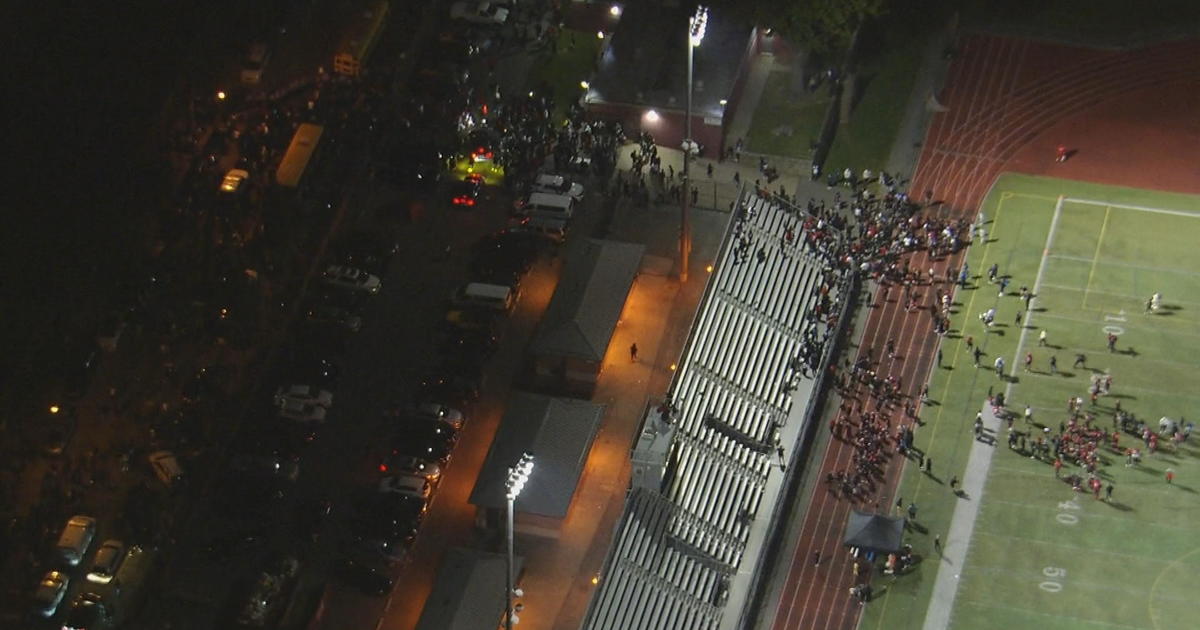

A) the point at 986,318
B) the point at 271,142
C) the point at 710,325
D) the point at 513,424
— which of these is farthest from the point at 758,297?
the point at 271,142

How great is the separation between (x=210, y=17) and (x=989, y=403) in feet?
116

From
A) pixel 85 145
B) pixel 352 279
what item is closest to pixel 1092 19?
pixel 352 279

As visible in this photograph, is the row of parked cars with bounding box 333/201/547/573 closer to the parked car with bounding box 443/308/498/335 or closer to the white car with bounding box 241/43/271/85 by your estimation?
the parked car with bounding box 443/308/498/335

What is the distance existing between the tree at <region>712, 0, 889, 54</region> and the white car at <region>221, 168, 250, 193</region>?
64.3 ft

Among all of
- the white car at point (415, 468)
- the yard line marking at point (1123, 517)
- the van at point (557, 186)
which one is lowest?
the white car at point (415, 468)

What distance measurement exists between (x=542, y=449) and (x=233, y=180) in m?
18.9

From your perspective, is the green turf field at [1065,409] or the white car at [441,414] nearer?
the green turf field at [1065,409]

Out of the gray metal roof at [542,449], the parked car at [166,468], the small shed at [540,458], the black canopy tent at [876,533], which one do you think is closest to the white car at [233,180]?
the parked car at [166,468]

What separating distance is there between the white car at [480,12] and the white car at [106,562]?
2735cm

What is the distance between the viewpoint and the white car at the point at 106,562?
5566cm

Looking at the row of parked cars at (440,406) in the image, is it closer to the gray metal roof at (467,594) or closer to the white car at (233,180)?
the gray metal roof at (467,594)

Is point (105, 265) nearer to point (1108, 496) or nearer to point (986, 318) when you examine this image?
point (986, 318)

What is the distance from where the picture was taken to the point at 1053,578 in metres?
56.2

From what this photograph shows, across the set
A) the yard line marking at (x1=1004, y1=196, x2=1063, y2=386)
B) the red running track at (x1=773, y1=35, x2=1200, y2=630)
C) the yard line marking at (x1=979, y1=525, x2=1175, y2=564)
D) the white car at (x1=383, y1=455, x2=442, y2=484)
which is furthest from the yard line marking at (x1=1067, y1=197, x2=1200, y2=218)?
the white car at (x1=383, y1=455, x2=442, y2=484)
